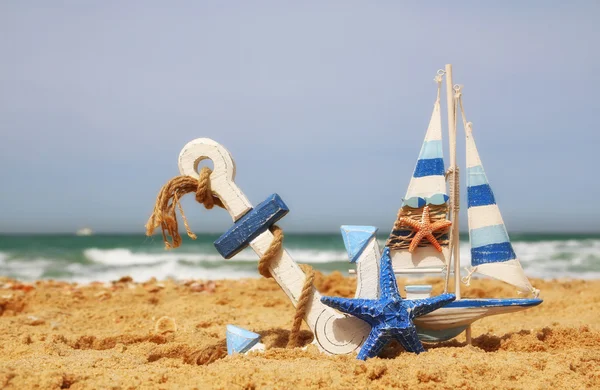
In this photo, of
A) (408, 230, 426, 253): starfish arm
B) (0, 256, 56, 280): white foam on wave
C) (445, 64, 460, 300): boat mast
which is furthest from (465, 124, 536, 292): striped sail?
(0, 256, 56, 280): white foam on wave

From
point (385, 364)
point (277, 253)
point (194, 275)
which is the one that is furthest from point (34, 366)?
point (194, 275)

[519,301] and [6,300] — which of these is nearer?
[519,301]

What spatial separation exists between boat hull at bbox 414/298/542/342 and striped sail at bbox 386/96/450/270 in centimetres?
34

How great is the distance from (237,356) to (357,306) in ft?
2.87

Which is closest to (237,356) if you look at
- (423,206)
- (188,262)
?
(423,206)

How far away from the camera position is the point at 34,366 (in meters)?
3.51

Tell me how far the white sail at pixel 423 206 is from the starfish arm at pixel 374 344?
2.05 feet

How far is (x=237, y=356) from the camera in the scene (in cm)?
389

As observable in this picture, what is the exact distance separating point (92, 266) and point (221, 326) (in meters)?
16.0

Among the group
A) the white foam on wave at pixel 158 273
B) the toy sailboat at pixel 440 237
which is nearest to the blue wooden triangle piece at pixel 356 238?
the toy sailboat at pixel 440 237

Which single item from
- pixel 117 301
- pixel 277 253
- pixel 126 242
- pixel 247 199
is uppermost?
pixel 247 199

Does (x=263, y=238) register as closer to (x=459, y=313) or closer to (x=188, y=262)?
(x=459, y=313)

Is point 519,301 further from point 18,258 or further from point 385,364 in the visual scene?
point 18,258

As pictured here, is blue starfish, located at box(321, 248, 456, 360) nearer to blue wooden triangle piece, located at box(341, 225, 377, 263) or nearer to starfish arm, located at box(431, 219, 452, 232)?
blue wooden triangle piece, located at box(341, 225, 377, 263)
